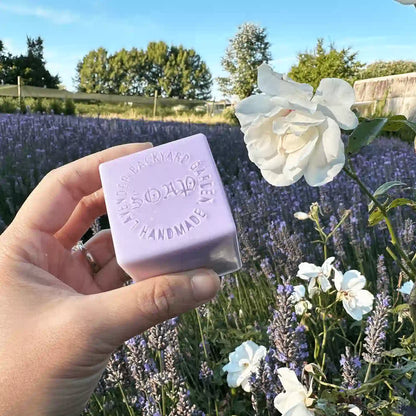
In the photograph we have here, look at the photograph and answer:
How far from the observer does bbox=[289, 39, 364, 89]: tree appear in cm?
1532

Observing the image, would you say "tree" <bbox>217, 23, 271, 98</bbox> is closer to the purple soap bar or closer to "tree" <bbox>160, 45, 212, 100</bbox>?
"tree" <bbox>160, 45, 212, 100</bbox>

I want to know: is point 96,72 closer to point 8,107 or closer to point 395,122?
point 8,107

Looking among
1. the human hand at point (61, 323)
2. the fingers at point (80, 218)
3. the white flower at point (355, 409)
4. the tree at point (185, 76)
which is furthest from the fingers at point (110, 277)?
the tree at point (185, 76)

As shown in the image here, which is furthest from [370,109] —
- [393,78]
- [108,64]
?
[108,64]

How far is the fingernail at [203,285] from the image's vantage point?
92 centimetres

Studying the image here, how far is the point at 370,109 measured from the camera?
506 inches

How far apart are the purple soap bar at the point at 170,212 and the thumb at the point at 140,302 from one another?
0.04m

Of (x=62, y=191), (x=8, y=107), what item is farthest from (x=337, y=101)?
(x=8, y=107)

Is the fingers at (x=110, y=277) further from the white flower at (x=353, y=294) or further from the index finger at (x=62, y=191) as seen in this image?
the white flower at (x=353, y=294)

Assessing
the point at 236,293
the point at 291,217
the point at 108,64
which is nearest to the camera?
the point at 236,293

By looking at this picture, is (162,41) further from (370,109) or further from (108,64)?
(370,109)

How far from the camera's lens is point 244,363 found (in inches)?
57.7

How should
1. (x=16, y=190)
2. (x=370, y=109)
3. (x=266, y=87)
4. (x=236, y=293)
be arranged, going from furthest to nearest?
1. (x=370, y=109)
2. (x=16, y=190)
3. (x=236, y=293)
4. (x=266, y=87)

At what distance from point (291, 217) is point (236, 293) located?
0.74 m
